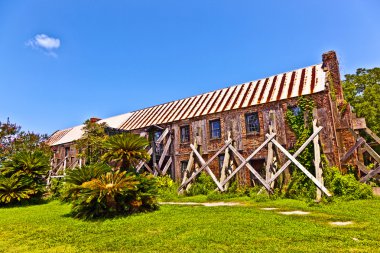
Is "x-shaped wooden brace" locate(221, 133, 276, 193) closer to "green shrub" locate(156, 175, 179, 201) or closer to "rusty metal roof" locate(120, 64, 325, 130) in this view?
"green shrub" locate(156, 175, 179, 201)

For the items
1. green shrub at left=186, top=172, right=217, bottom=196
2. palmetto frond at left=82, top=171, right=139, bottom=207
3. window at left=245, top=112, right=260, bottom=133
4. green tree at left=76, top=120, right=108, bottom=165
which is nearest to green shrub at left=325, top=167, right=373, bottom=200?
window at left=245, top=112, right=260, bottom=133

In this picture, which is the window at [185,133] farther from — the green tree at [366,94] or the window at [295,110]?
the green tree at [366,94]

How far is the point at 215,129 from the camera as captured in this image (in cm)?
1952

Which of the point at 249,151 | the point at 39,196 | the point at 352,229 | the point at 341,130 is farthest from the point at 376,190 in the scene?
the point at 39,196

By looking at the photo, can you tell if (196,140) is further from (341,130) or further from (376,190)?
(376,190)

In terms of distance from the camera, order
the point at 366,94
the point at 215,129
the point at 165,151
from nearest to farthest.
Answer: the point at 215,129
the point at 165,151
the point at 366,94

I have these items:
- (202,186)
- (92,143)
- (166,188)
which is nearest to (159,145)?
(166,188)

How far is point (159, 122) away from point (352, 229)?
17.5m

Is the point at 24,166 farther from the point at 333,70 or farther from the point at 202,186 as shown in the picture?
the point at 333,70

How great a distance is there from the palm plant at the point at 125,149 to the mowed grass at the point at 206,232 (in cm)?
262

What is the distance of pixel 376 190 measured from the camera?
13.4m

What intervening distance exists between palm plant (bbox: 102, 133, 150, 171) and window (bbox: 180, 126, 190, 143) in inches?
372

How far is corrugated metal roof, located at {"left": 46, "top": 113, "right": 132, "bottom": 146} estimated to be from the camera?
28.2 meters

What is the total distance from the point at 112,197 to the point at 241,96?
42.7 feet
